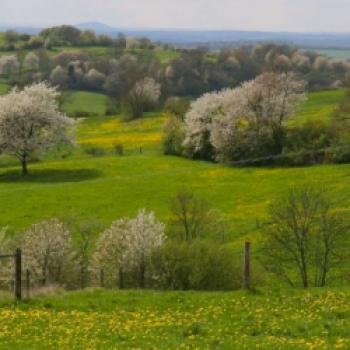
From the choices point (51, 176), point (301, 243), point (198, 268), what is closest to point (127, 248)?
point (198, 268)

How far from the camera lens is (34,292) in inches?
898

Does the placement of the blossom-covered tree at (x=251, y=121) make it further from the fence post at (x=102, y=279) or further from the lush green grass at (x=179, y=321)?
the lush green grass at (x=179, y=321)

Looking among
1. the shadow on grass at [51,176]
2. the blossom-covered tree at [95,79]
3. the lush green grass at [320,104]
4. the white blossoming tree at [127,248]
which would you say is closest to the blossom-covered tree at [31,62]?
the blossom-covered tree at [95,79]

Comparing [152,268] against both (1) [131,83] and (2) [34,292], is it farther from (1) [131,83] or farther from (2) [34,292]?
(1) [131,83]

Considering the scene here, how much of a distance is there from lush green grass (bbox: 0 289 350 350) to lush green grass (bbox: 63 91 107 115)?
11232cm

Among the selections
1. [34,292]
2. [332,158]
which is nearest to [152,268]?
[34,292]

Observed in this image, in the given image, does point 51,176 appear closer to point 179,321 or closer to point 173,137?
point 173,137

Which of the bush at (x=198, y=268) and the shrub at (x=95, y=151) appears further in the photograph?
the shrub at (x=95, y=151)

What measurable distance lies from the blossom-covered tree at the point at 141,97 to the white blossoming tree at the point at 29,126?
4688 centimetres

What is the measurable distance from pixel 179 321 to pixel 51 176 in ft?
168

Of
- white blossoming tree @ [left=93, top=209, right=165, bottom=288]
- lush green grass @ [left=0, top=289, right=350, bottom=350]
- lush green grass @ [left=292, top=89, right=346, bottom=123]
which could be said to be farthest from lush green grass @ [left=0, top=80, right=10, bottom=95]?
lush green grass @ [left=0, top=289, right=350, bottom=350]

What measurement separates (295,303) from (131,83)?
364 ft

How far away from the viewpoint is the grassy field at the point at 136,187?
53156 mm

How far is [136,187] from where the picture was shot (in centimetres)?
6216
